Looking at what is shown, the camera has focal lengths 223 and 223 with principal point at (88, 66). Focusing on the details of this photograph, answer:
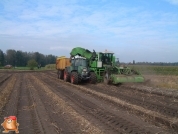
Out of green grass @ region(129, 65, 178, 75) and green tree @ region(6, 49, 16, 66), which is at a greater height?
green tree @ region(6, 49, 16, 66)

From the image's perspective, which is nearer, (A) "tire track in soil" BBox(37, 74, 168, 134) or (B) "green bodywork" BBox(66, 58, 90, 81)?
(A) "tire track in soil" BBox(37, 74, 168, 134)

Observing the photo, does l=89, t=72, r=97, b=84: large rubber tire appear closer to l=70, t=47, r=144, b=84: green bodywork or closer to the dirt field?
l=70, t=47, r=144, b=84: green bodywork

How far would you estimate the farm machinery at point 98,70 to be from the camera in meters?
16.8

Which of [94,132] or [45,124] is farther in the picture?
[45,124]

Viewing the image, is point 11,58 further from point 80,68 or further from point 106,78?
point 106,78

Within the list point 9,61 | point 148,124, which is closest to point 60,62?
point 148,124

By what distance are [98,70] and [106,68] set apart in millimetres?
1341

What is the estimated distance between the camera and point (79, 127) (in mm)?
6312

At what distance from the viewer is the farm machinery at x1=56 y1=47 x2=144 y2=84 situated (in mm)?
16784

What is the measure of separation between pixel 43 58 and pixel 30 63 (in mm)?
57876

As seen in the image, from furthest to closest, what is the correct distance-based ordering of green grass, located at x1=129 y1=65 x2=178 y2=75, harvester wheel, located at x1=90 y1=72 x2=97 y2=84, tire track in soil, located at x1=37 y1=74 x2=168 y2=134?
green grass, located at x1=129 y1=65 x2=178 y2=75
harvester wheel, located at x1=90 y1=72 x2=97 y2=84
tire track in soil, located at x1=37 y1=74 x2=168 y2=134

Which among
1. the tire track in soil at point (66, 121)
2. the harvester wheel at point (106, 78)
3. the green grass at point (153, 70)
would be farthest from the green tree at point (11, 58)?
the tire track in soil at point (66, 121)

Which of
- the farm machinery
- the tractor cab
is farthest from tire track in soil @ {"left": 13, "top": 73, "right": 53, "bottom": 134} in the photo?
the tractor cab

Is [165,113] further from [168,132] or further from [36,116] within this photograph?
[36,116]
